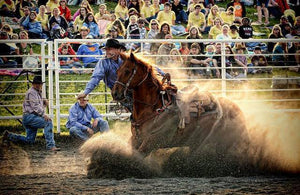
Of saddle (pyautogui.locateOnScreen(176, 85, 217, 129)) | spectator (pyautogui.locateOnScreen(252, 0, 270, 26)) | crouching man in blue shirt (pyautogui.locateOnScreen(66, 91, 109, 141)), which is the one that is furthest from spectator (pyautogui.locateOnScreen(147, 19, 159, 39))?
saddle (pyautogui.locateOnScreen(176, 85, 217, 129))

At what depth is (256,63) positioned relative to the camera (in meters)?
12.1

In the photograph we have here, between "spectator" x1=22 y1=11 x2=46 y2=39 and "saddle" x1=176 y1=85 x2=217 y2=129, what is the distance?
7.16 meters

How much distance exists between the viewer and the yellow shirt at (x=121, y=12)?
14.5m

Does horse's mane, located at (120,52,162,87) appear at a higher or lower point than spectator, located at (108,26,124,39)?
lower

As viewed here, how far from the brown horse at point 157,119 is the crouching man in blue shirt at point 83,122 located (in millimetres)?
2681

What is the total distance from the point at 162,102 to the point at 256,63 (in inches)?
232

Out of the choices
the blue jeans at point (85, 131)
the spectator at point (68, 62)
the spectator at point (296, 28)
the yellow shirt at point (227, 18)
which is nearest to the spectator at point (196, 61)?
→ the spectator at point (68, 62)

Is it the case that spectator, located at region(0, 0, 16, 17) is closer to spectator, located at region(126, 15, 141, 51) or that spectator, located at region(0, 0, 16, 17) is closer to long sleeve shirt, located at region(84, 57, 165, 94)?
spectator, located at region(126, 15, 141, 51)

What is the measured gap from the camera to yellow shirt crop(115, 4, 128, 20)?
14486 mm

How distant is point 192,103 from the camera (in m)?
6.79

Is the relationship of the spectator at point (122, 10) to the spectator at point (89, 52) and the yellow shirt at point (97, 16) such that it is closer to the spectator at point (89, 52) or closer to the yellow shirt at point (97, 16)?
the yellow shirt at point (97, 16)

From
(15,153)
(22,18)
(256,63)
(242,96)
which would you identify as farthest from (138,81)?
(22,18)

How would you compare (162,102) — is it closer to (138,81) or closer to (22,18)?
(138,81)

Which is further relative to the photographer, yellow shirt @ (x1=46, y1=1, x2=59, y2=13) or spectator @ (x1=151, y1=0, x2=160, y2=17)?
spectator @ (x1=151, y1=0, x2=160, y2=17)
